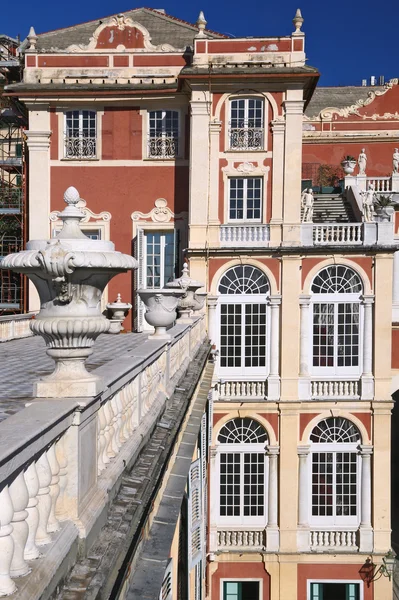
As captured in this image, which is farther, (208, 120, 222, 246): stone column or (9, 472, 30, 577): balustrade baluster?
(208, 120, 222, 246): stone column

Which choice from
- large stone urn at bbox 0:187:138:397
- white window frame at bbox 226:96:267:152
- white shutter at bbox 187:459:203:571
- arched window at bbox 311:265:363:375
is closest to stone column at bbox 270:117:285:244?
white window frame at bbox 226:96:267:152

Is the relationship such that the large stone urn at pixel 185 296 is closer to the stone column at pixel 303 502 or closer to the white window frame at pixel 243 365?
the white window frame at pixel 243 365

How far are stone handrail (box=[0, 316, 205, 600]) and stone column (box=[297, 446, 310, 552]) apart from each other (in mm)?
18312

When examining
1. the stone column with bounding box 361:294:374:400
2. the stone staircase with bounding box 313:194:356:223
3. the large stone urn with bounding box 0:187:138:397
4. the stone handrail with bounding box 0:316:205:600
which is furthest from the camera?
the stone staircase with bounding box 313:194:356:223

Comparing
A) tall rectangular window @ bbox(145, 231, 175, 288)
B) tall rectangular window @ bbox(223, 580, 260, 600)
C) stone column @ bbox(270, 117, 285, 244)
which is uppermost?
stone column @ bbox(270, 117, 285, 244)

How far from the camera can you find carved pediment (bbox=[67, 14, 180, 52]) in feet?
82.4

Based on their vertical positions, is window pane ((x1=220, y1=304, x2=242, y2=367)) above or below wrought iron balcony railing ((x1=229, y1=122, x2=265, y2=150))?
below

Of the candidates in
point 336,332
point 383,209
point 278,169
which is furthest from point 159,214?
point 383,209

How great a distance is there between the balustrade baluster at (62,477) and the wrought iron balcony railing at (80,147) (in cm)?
2229

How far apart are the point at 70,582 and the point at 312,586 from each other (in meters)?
21.1

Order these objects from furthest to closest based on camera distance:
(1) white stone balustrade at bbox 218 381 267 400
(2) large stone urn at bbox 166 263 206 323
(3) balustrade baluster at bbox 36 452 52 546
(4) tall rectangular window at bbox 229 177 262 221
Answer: (4) tall rectangular window at bbox 229 177 262 221 < (1) white stone balustrade at bbox 218 381 267 400 < (2) large stone urn at bbox 166 263 206 323 < (3) balustrade baluster at bbox 36 452 52 546

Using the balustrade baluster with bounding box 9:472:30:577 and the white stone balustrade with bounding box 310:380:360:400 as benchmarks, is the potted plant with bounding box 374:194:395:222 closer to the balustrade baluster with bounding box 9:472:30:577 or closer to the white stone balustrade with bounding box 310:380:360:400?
the white stone balustrade with bounding box 310:380:360:400

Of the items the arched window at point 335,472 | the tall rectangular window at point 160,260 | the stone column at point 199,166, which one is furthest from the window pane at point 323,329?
the tall rectangular window at point 160,260

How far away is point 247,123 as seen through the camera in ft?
79.5
